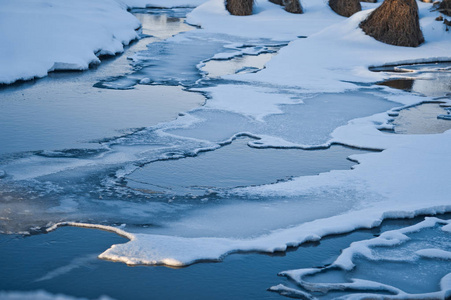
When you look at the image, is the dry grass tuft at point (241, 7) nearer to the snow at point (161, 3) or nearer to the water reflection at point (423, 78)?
the snow at point (161, 3)

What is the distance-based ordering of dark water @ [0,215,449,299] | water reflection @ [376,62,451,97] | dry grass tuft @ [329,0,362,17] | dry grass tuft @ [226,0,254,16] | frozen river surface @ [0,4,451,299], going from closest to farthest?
dark water @ [0,215,449,299]
frozen river surface @ [0,4,451,299]
water reflection @ [376,62,451,97]
dry grass tuft @ [226,0,254,16]
dry grass tuft @ [329,0,362,17]

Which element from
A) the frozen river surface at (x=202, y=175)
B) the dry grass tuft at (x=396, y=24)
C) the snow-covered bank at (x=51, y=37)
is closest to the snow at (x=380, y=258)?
the frozen river surface at (x=202, y=175)

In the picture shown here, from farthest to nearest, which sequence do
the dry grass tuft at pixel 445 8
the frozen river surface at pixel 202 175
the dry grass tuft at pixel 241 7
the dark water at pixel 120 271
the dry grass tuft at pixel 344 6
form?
1. the dry grass tuft at pixel 344 6
2. the dry grass tuft at pixel 241 7
3. the dry grass tuft at pixel 445 8
4. the frozen river surface at pixel 202 175
5. the dark water at pixel 120 271

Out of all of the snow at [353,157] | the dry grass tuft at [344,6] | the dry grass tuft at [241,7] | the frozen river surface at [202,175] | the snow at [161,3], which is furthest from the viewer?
the snow at [161,3]

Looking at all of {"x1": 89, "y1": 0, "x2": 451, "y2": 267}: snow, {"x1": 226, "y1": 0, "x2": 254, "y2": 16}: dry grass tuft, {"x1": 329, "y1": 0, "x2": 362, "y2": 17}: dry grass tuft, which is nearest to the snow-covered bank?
{"x1": 89, "y1": 0, "x2": 451, "y2": 267}: snow

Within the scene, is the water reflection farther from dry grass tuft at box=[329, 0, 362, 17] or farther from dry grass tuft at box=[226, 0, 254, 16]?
dry grass tuft at box=[226, 0, 254, 16]

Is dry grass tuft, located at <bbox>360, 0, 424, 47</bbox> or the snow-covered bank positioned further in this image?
dry grass tuft, located at <bbox>360, 0, 424, 47</bbox>
